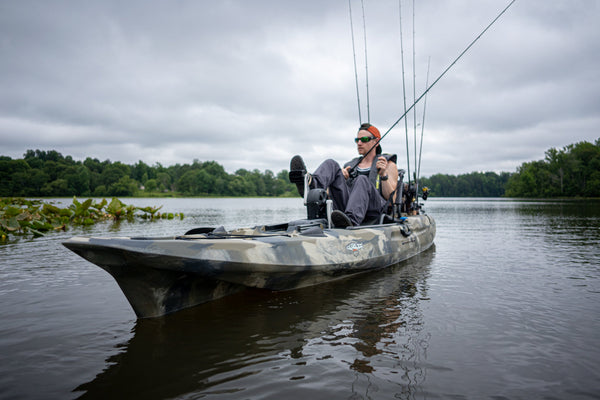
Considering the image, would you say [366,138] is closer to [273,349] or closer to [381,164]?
[381,164]

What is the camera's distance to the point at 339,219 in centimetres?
500

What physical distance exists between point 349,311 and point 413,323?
71 cm

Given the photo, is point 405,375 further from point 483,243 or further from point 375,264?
point 483,243

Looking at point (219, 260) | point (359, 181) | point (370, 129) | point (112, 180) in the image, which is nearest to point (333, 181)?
point (359, 181)

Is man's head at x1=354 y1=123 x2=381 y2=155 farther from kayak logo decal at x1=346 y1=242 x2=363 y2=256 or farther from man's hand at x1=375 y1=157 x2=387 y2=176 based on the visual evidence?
kayak logo decal at x1=346 y1=242 x2=363 y2=256

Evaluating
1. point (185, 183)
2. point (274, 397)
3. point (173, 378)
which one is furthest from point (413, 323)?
point (185, 183)

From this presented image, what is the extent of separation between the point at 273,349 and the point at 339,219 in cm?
252

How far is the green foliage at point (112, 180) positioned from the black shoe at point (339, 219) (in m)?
71.4

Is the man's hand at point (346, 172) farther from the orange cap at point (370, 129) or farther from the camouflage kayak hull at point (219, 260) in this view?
the camouflage kayak hull at point (219, 260)

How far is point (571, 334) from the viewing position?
3129 mm

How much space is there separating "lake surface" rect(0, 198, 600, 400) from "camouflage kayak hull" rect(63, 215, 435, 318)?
24cm

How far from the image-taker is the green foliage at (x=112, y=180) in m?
62.6

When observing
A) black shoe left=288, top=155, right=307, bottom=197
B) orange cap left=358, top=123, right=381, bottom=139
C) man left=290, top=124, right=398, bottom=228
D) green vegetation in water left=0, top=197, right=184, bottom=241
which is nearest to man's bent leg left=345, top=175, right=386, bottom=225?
man left=290, top=124, right=398, bottom=228

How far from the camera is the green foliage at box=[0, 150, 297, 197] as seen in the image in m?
62.6
